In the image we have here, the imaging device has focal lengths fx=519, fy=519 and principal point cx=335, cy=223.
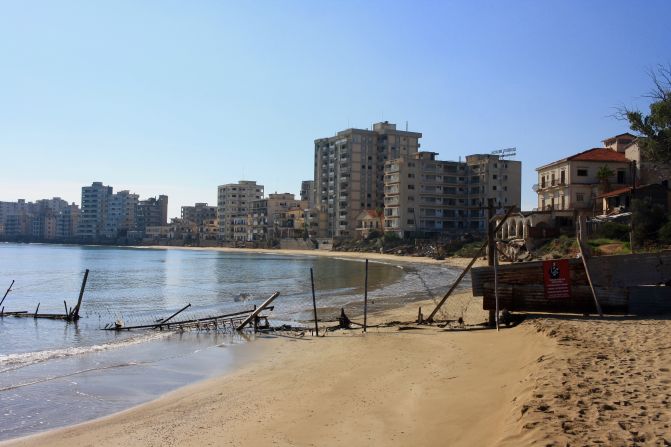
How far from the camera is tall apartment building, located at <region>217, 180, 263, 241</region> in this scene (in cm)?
18712

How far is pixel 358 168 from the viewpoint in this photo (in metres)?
140

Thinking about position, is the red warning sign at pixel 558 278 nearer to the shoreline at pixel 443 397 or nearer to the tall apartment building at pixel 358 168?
the shoreline at pixel 443 397

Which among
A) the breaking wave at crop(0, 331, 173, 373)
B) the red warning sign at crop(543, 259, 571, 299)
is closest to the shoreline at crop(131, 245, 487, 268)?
the red warning sign at crop(543, 259, 571, 299)

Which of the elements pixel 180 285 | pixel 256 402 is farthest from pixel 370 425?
pixel 180 285

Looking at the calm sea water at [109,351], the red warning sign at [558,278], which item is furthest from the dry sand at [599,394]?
the calm sea water at [109,351]

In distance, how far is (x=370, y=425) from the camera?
9422 millimetres

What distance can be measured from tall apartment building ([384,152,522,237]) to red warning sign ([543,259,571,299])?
95.7 metres

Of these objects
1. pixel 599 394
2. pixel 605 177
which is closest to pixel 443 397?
pixel 599 394

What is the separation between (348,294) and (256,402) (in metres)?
29.4

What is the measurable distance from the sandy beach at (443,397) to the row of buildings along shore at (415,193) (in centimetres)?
3759

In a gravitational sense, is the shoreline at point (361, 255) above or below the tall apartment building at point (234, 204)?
below

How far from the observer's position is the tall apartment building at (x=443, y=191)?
11325 centimetres

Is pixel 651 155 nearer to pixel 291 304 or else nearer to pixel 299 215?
pixel 291 304

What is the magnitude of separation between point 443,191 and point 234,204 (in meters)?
94.6
